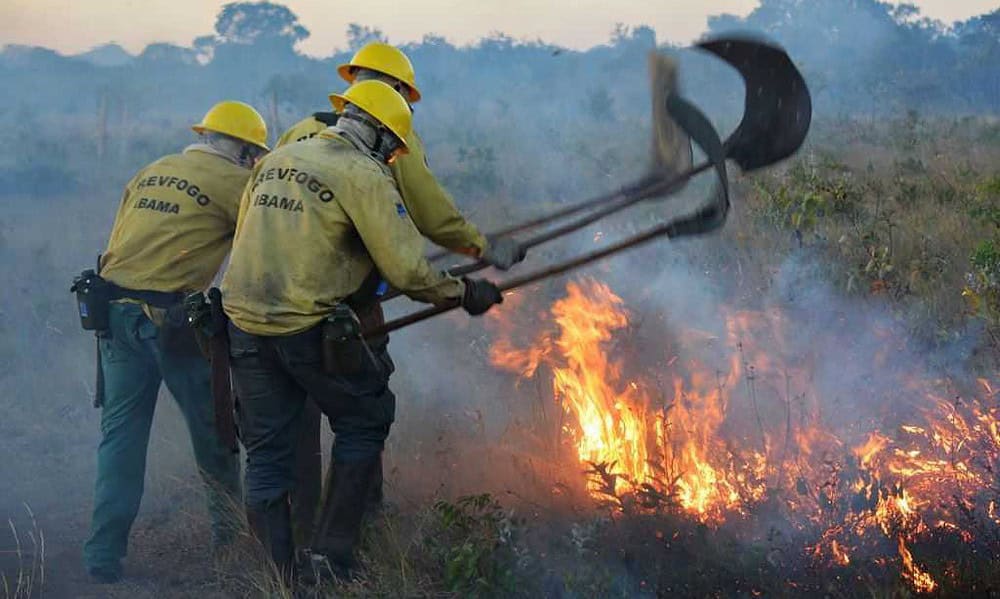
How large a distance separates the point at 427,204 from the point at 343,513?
1435 millimetres

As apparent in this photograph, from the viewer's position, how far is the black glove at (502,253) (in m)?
4.70

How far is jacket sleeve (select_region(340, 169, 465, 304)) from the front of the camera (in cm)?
389

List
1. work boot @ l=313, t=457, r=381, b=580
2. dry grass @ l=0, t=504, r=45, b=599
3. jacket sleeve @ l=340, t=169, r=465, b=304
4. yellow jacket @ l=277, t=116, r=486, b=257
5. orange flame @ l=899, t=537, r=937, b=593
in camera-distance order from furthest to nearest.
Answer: dry grass @ l=0, t=504, r=45, b=599, yellow jacket @ l=277, t=116, r=486, b=257, work boot @ l=313, t=457, r=381, b=580, jacket sleeve @ l=340, t=169, r=465, b=304, orange flame @ l=899, t=537, r=937, b=593

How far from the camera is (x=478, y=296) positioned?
416 centimetres

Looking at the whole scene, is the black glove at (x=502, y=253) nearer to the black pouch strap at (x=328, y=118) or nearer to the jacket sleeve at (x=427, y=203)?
the jacket sleeve at (x=427, y=203)

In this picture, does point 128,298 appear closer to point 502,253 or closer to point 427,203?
point 427,203

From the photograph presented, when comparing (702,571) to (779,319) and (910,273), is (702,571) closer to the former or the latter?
(779,319)

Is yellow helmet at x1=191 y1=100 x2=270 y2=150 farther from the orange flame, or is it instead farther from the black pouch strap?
the orange flame

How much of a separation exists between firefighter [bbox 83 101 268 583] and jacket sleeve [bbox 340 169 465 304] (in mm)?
1267

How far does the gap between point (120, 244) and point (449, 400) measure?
2.47 m

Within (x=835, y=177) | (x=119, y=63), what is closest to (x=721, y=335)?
(x=835, y=177)

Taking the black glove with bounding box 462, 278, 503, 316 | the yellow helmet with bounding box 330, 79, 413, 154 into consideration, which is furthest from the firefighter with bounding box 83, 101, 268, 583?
the black glove with bounding box 462, 278, 503, 316

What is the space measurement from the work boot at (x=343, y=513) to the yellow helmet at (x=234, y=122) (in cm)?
186

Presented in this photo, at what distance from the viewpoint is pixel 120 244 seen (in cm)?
489
